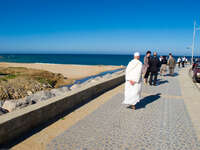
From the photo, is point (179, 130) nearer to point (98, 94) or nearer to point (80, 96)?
point (80, 96)

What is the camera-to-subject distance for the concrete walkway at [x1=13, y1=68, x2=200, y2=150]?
3.57 m

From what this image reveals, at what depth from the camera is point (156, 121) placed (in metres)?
4.91

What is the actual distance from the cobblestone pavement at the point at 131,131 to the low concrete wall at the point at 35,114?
29.5 inches

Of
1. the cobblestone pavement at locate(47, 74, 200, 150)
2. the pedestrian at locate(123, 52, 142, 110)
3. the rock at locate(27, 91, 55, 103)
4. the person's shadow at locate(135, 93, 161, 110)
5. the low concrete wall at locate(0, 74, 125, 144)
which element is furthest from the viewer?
the rock at locate(27, 91, 55, 103)

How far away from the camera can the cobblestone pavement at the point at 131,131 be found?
3566mm

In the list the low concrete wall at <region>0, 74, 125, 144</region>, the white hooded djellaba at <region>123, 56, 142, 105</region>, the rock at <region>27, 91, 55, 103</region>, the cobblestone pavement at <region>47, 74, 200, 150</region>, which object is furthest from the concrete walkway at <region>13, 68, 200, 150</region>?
the rock at <region>27, 91, 55, 103</region>

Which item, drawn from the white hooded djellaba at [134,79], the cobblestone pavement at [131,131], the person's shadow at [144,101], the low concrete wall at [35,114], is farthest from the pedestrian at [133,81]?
the low concrete wall at [35,114]

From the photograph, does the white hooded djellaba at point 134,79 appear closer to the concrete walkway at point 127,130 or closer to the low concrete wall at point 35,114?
the concrete walkway at point 127,130

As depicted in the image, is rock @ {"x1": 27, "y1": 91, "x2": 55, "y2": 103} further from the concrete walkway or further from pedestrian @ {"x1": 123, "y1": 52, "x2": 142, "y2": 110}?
pedestrian @ {"x1": 123, "y1": 52, "x2": 142, "y2": 110}

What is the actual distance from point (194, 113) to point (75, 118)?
376cm

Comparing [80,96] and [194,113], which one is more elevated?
[80,96]

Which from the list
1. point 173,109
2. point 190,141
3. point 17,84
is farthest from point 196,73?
point 17,84

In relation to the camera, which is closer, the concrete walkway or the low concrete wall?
the low concrete wall

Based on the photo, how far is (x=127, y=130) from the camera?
425 centimetres
